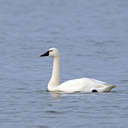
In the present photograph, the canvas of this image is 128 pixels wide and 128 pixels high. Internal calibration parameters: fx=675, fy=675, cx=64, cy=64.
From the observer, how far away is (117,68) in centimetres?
1759

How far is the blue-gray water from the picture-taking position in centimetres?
1166

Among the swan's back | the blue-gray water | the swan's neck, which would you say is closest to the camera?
the blue-gray water

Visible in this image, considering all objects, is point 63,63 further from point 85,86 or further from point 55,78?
point 85,86

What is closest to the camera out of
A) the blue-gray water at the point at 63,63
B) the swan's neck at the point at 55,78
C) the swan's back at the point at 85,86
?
the blue-gray water at the point at 63,63

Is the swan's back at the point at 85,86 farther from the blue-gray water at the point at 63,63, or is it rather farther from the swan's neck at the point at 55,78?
the swan's neck at the point at 55,78

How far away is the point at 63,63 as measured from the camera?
18.8 m

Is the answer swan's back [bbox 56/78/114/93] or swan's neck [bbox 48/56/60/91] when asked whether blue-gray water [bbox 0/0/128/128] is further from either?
swan's neck [bbox 48/56/60/91]

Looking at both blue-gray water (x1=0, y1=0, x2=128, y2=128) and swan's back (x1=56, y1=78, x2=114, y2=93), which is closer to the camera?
blue-gray water (x1=0, y1=0, x2=128, y2=128)

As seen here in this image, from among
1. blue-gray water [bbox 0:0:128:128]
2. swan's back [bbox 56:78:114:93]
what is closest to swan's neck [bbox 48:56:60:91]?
blue-gray water [bbox 0:0:128:128]

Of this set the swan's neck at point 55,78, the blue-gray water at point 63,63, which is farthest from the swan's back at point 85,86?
the swan's neck at point 55,78

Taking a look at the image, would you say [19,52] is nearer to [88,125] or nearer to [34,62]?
[34,62]

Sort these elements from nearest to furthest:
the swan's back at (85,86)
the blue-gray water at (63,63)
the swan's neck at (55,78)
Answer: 1. the blue-gray water at (63,63)
2. the swan's back at (85,86)
3. the swan's neck at (55,78)

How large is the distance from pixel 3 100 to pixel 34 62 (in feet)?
17.9

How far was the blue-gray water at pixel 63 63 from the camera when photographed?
11664 millimetres
